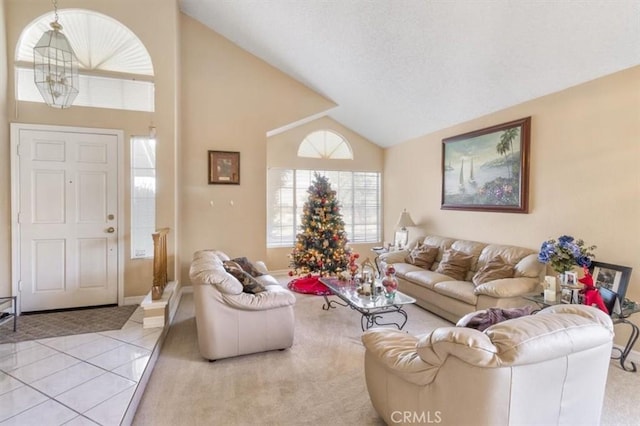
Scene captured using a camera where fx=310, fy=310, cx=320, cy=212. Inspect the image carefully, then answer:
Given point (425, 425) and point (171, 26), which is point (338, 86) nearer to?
point (171, 26)

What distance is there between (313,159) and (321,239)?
6.61 ft

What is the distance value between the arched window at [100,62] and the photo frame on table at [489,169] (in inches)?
177

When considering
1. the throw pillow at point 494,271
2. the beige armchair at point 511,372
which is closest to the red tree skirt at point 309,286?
the throw pillow at point 494,271

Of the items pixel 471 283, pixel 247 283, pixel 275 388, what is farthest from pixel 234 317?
pixel 471 283

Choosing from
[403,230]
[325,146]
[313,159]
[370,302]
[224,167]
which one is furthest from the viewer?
[325,146]

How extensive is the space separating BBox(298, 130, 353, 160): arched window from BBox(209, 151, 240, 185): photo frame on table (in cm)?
156

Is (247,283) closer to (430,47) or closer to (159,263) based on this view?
(159,263)

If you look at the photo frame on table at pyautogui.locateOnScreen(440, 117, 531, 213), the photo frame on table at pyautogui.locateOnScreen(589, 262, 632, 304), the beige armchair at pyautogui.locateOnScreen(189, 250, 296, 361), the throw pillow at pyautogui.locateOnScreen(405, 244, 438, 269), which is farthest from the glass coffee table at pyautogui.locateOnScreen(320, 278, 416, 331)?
the photo frame on table at pyautogui.locateOnScreen(440, 117, 531, 213)

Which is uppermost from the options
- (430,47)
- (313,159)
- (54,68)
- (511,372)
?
(430,47)

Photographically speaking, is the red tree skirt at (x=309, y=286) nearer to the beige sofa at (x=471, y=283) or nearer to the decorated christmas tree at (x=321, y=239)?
the decorated christmas tree at (x=321, y=239)

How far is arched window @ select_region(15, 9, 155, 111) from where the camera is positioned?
3766 millimetres

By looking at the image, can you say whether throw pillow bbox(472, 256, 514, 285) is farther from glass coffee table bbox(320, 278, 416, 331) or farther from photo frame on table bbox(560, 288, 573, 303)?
glass coffee table bbox(320, 278, 416, 331)

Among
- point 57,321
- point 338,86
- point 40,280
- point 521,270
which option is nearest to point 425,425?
point 521,270

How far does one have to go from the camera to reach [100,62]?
4043 mm
